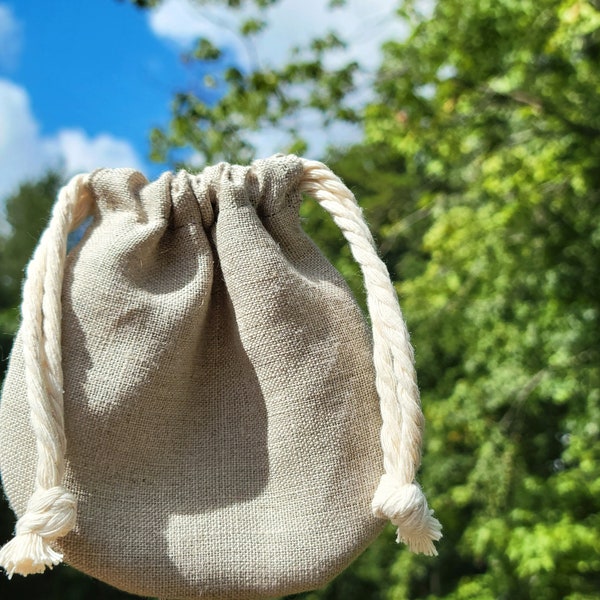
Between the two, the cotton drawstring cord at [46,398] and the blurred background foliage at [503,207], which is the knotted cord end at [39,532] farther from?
the blurred background foliage at [503,207]

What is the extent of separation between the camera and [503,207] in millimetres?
3646

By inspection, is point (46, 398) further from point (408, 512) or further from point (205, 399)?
point (408, 512)

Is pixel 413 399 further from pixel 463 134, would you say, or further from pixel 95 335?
pixel 463 134

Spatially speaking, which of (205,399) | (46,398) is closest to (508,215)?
(205,399)

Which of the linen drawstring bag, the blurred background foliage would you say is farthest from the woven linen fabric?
the blurred background foliage

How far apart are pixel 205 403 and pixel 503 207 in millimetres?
3013

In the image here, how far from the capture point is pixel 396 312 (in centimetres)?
81

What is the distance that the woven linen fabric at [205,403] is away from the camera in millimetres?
771

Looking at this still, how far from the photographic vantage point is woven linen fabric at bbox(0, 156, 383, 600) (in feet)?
2.53

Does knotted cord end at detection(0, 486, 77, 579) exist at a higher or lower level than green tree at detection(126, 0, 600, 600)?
lower

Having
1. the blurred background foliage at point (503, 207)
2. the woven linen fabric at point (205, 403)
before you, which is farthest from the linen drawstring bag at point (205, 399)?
the blurred background foliage at point (503, 207)

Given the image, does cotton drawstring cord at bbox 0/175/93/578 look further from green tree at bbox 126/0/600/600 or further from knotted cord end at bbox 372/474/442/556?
green tree at bbox 126/0/600/600

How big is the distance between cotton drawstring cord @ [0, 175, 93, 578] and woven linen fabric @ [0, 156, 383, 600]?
3 centimetres

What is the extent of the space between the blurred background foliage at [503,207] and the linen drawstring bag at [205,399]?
1.96 m
